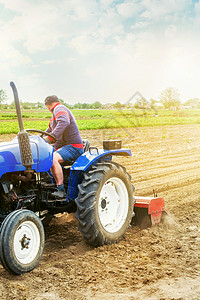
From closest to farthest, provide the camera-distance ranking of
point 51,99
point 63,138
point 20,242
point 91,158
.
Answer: point 20,242 → point 91,158 → point 63,138 → point 51,99

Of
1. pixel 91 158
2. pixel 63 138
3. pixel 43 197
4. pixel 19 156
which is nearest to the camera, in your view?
pixel 19 156

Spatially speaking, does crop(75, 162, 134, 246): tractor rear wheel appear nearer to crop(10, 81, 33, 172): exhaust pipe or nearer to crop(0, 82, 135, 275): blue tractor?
crop(0, 82, 135, 275): blue tractor

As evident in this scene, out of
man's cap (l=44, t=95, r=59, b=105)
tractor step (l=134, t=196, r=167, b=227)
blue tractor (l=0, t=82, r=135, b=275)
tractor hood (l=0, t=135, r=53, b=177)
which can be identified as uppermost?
man's cap (l=44, t=95, r=59, b=105)

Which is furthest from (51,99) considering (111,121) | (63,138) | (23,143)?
(111,121)

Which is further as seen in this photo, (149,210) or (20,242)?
(149,210)

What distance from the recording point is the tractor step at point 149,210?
4699 millimetres

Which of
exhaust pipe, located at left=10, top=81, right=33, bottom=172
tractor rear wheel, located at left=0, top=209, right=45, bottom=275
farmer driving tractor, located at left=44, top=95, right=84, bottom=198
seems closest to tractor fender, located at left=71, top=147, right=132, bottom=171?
farmer driving tractor, located at left=44, top=95, right=84, bottom=198

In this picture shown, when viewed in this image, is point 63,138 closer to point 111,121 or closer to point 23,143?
point 23,143

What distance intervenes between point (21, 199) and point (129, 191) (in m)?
1.44

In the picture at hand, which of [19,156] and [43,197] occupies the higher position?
[19,156]

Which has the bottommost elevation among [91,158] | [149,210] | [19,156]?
[149,210]

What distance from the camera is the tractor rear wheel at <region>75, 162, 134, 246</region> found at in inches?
150

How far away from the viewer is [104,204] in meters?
4.17

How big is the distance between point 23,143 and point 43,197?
950 millimetres
